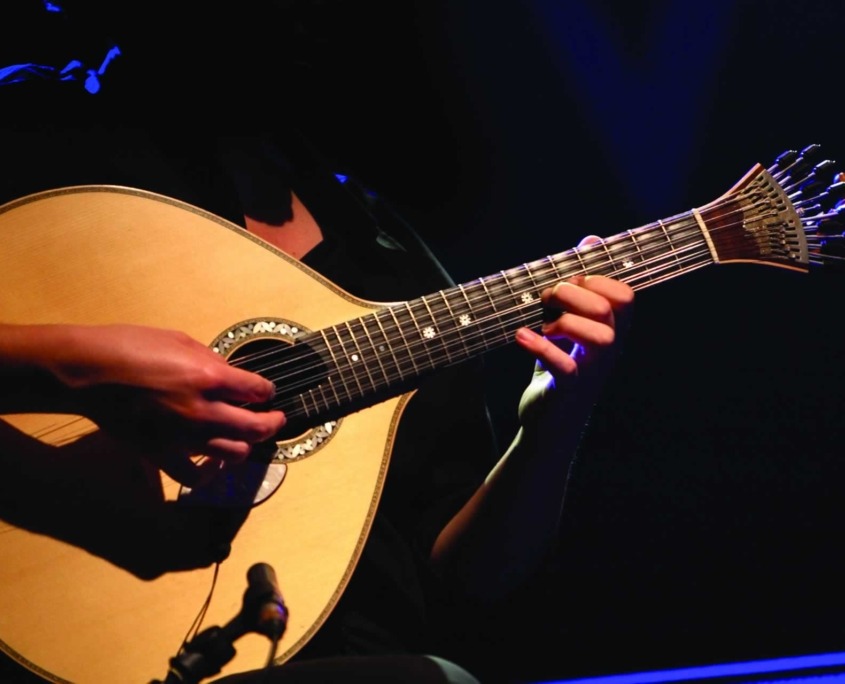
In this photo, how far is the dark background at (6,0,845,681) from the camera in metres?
1.99

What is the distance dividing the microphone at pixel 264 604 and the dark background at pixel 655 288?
3.73 feet

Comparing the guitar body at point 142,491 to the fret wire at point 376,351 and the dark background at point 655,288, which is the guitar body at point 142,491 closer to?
the fret wire at point 376,351

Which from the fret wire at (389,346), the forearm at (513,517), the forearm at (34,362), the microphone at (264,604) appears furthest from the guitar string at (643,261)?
the forearm at (34,362)

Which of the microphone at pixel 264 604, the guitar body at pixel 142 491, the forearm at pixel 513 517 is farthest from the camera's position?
the forearm at pixel 513 517

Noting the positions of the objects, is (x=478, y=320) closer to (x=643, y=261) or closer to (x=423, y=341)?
(x=423, y=341)

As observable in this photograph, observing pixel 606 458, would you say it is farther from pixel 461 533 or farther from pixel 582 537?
pixel 461 533

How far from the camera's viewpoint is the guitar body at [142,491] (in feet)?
3.98

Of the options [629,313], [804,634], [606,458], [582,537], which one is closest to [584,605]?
[582,537]

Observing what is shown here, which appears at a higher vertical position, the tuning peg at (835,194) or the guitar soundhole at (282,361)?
the guitar soundhole at (282,361)

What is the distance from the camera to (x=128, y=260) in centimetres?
134

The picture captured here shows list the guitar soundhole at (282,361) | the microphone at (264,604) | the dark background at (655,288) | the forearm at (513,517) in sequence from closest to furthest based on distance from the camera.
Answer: the microphone at (264,604), the guitar soundhole at (282,361), the forearm at (513,517), the dark background at (655,288)

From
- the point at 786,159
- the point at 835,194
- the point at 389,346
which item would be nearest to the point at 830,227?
the point at 835,194

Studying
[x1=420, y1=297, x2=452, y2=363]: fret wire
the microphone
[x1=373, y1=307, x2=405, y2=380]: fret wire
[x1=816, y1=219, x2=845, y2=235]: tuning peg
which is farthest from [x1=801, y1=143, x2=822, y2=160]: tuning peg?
the microphone

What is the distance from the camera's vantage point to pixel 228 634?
117cm
